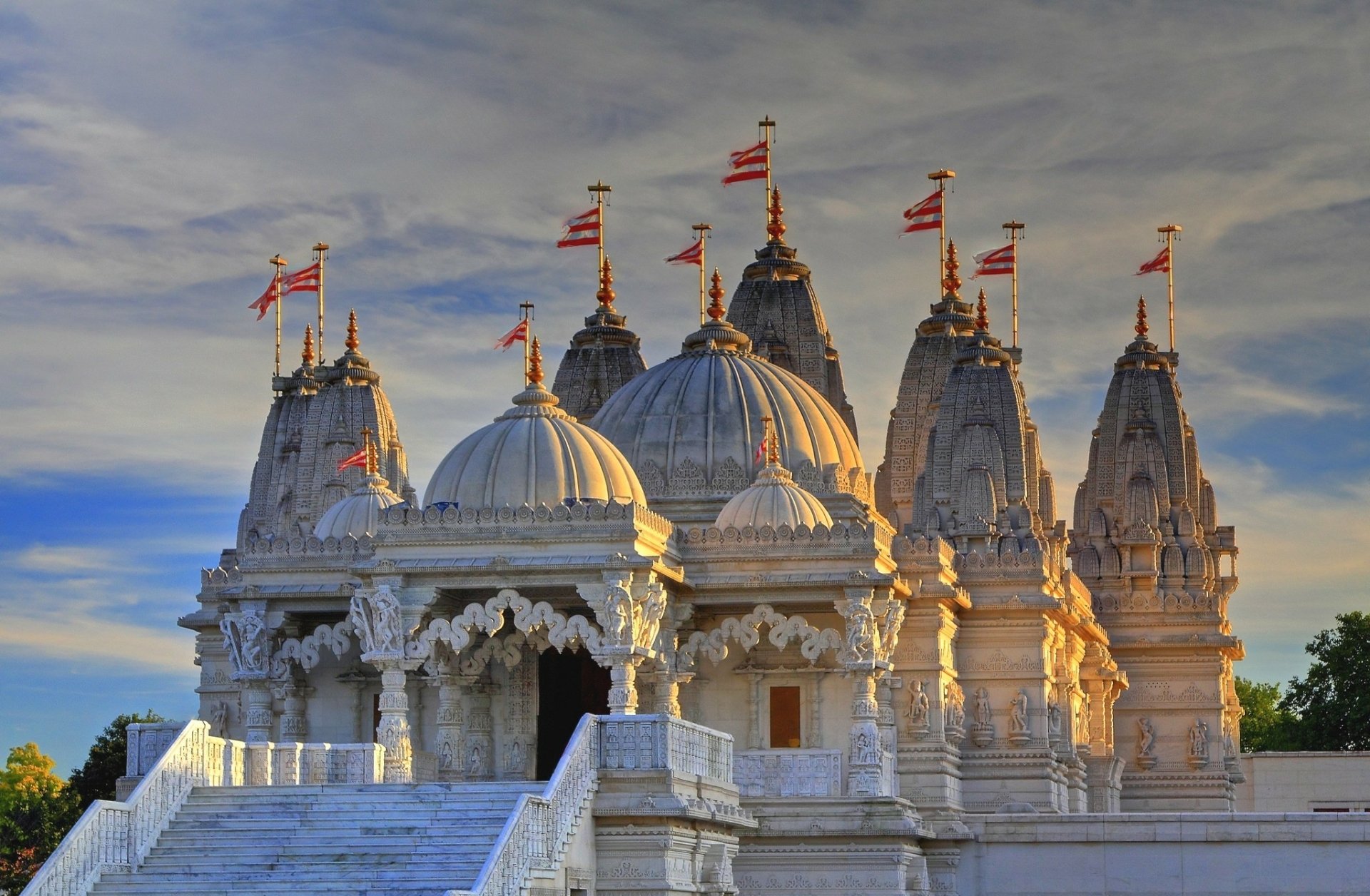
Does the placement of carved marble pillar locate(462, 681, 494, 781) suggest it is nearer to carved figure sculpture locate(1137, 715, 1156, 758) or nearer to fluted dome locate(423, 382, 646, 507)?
fluted dome locate(423, 382, 646, 507)

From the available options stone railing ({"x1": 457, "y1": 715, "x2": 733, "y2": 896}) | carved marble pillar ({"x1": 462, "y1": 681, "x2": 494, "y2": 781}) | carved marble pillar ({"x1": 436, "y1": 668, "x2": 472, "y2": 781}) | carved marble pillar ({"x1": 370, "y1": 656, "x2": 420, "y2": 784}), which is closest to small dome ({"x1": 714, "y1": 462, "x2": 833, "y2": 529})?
carved marble pillar ({"x1": 462, "y1": 681, "x2": 494, "y2": 781})

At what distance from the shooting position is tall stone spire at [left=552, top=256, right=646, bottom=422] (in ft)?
168

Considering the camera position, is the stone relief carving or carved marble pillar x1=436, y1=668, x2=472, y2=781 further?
the stone relief carving

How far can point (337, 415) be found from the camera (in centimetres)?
5556

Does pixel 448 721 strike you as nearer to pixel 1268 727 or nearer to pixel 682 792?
pixel 682 792

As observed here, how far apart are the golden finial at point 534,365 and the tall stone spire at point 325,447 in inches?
572

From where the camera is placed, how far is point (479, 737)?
129 ft

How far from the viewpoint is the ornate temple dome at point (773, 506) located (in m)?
39.4

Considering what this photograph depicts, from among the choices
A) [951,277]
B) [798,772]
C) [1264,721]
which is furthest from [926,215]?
[1264,721]

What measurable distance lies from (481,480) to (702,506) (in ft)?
18.5

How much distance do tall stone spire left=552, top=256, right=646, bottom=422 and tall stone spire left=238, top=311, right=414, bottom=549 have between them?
4858mm

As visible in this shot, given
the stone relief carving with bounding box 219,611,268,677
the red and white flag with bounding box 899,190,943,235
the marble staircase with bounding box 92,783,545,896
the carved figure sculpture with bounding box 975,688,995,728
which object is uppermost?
the red and white flag with bounding box 899,190,943,235

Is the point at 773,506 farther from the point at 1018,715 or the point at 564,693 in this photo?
the point at 1018,715

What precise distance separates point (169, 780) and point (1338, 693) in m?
50.7
